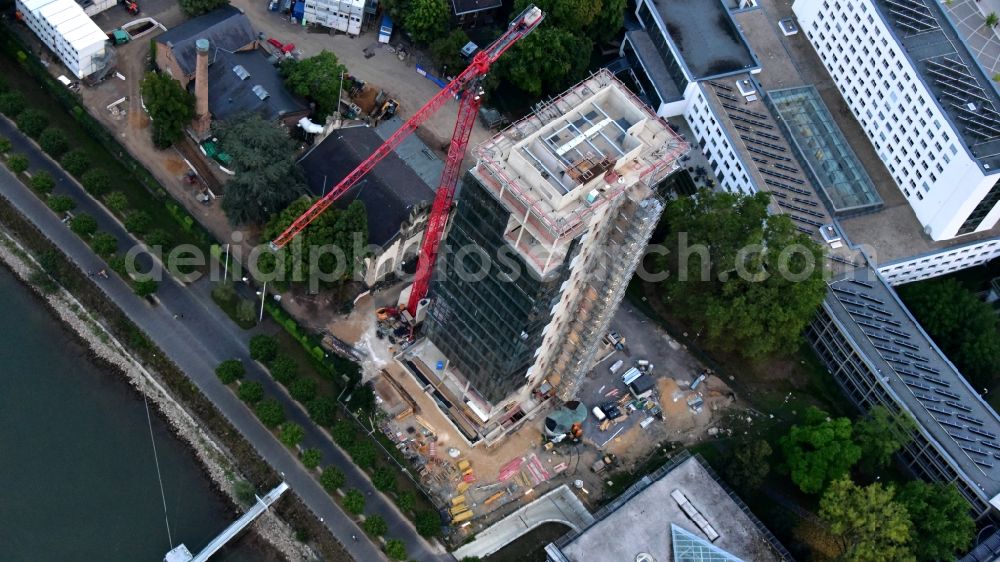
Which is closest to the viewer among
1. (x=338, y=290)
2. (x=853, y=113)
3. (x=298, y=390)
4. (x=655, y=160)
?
(x=655, y=160)

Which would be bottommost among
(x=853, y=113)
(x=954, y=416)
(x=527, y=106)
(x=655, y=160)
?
(x=954, y=416)

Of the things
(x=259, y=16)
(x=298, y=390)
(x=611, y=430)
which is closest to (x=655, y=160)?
(x=611, y=430)

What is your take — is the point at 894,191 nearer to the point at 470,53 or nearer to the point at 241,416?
the point at 470,53

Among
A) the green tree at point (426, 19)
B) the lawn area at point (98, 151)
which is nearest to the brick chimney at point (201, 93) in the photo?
the lawn area at point (98, 151)

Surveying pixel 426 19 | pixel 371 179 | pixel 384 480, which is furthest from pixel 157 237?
pixel 426 19

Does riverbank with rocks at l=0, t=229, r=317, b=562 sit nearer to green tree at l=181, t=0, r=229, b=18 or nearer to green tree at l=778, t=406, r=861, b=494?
green tree at l=181, t=0, r=229, b=18
